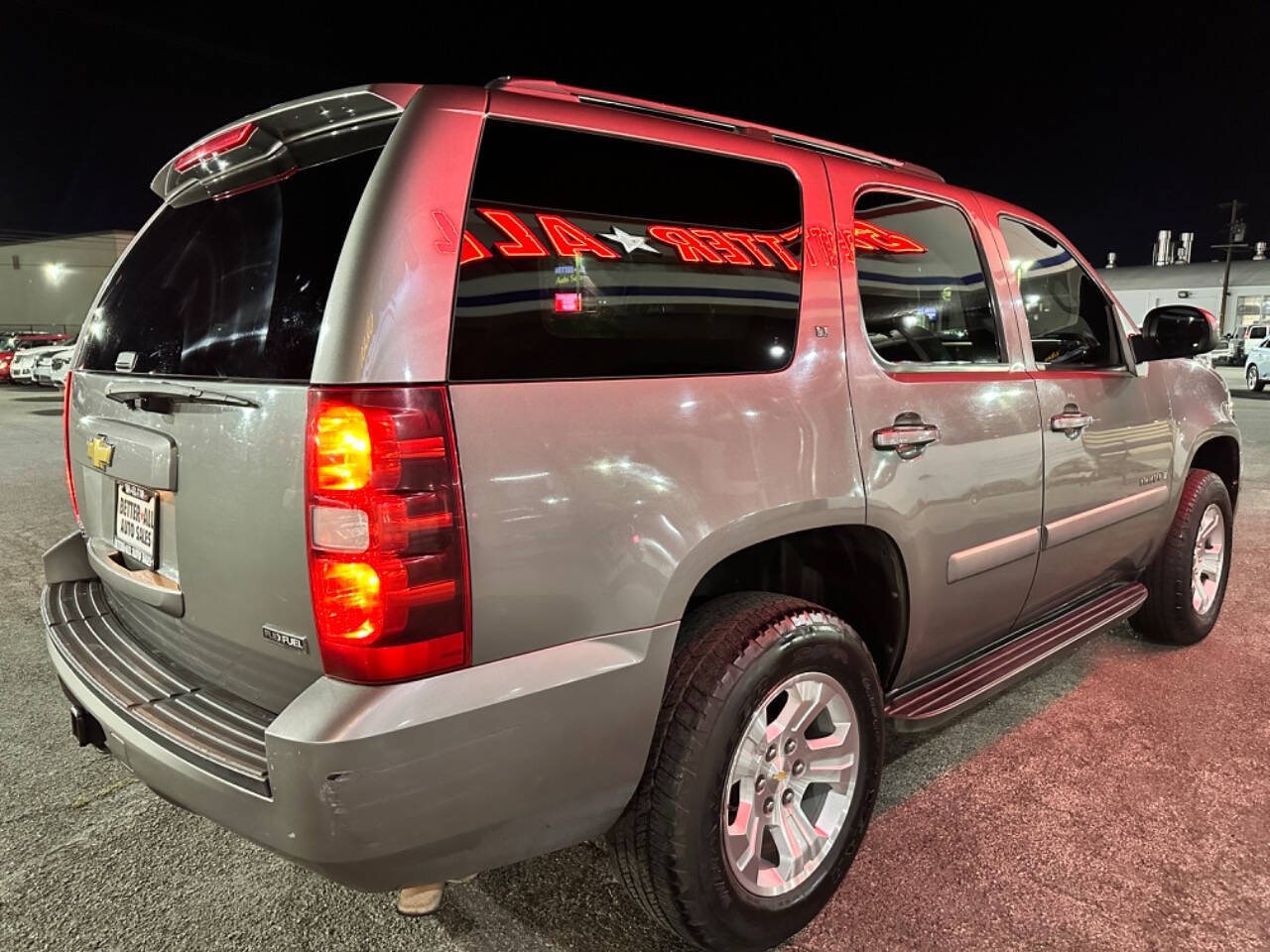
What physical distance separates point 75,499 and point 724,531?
6.70 feet

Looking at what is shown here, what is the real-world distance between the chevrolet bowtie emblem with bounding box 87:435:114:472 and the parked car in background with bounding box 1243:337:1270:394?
2612 cm

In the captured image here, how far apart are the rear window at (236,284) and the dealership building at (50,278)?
178ft

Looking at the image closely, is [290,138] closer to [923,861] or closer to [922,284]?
[922,284]

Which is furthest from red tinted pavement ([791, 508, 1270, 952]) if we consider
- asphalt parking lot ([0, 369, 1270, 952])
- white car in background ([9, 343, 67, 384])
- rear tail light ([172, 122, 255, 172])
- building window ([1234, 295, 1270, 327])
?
building window ([1234, 295, 1270, 327])

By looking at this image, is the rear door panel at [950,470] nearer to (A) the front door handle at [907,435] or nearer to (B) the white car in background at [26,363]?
(A) the front door handle at [907,435]

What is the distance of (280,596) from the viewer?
1.64 m

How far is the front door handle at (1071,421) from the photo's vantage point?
9.61 ft

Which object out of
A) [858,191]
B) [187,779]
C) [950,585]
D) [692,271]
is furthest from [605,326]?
[950,585]

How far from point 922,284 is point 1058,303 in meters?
1.02

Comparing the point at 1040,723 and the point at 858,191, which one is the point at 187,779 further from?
the point at 1040,723

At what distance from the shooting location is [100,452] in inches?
87.1

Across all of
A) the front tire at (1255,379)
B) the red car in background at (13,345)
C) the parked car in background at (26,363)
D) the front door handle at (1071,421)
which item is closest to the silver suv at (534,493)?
the front door handle at (1071,421)

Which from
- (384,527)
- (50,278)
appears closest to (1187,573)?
(384,527)

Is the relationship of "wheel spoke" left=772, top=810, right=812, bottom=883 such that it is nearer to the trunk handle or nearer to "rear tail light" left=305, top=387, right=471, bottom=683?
"rear tail light" left=305, top=387, right=471, bottom=683
